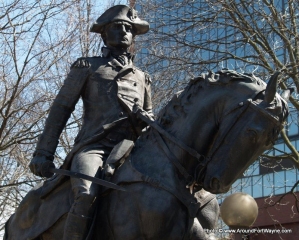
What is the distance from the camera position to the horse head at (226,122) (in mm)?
5617

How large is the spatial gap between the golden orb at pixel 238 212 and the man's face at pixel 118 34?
19.6 ft

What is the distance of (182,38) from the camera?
57.0 feet

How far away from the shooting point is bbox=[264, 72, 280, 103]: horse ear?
5.51 metres

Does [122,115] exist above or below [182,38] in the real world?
below

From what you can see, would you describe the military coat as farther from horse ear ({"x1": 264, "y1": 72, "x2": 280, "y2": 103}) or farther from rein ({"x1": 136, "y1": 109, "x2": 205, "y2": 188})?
horse ear ({"x1": 264, "y1": 72, "x2": 280, "y2": 103})

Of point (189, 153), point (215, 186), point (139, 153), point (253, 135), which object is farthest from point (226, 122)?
point (139, 153)

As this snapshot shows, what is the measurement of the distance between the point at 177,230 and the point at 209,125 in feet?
2.77

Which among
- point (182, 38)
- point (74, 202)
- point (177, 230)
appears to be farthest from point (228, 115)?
point (182, 38)

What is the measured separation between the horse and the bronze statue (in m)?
0.40

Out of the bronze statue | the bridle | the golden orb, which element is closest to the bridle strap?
the bridle

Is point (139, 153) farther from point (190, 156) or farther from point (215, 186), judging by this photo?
point (215, 186)

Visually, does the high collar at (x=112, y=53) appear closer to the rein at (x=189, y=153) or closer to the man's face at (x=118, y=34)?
the man's face at (x=118, y=34)

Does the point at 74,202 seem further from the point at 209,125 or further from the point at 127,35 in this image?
the point at 127,35

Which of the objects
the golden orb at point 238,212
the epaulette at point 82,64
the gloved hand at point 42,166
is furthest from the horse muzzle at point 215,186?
the golden orb at point 238,212
